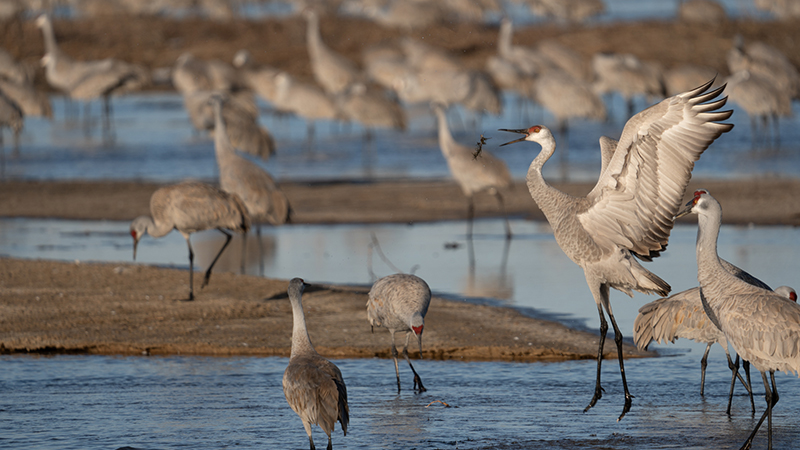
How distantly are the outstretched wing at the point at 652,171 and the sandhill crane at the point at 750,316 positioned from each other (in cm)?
38

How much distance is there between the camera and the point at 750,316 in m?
6.29

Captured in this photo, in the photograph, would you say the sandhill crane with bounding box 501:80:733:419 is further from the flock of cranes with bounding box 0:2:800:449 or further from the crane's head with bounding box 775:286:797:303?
the crane's head with bounding box 775:286:797:303

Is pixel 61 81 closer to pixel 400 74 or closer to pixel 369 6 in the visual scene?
pixel 400 74

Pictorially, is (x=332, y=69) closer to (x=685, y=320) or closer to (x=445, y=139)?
(x=445, y=139)

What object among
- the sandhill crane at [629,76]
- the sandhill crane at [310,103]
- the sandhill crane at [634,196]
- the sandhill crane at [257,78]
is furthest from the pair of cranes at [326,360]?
the sandhill crane at [257,78]

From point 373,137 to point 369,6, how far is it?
86.3ft

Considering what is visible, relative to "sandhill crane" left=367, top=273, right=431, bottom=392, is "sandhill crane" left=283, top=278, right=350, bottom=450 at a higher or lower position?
lower

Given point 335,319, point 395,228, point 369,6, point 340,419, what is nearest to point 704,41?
point 369,6

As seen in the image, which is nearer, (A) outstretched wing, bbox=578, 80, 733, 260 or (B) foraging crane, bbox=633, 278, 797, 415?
(A) outstretched wing, bbox=578, 80, 733, 260

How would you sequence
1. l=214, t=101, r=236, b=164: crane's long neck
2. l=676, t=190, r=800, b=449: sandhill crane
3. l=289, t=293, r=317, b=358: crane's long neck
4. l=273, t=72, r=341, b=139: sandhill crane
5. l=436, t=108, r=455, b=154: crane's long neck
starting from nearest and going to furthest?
1. l=676, t=190, r=800, b=449: sandhill crane
2. l=289, t=293, r=317, b=358: crane's long neck
3. l=214, t=101, r=236, b=164: crane's long neck
4. l=436, t=108, r=455, b=154: crane's long neck
5. l=273, t=72, r=341, b=139: sandhill crane

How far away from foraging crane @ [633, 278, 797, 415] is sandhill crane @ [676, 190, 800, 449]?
463mm

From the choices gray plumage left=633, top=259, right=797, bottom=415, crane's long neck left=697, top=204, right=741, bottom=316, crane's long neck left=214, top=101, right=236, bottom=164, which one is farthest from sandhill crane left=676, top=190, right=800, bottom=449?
crane's long neck left=214, top=101, right=236, bottom=164

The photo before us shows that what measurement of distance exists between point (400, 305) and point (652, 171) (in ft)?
6.57

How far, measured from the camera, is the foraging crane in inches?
288
